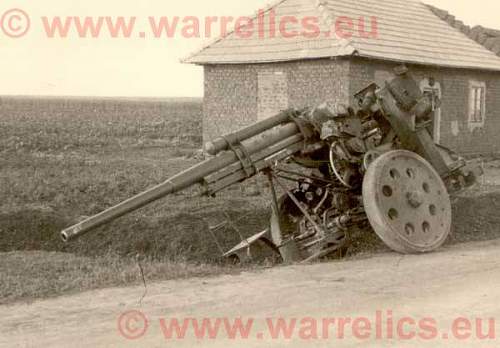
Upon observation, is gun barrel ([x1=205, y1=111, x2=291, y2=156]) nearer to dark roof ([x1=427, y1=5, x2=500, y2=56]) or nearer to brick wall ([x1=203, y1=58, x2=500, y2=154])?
brick wall ([x1=203, y1=58, x2=500, y2=154])

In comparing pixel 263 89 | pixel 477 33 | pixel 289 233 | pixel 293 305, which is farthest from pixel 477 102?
pixel 293 305

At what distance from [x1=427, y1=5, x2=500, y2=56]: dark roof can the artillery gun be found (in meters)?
16.4

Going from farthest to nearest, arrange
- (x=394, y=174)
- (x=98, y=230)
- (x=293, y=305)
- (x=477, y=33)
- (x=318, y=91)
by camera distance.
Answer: (x=477, y=33) < (x=318, y=91) < (x=98, y=230) < (x=394, y=174) < (x=293, y=305)

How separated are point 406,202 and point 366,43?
1010cm

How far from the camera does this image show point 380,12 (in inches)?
866

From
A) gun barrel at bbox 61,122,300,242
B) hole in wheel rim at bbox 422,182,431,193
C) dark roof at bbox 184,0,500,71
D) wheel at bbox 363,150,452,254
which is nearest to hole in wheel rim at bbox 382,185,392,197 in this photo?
wheel at bbox 363,150,452,254

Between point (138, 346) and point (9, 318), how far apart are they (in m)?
1.38

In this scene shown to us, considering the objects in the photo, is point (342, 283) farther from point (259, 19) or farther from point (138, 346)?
point (259, 19)

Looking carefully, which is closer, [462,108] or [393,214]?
[393,214]

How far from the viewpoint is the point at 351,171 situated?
31.9 feet

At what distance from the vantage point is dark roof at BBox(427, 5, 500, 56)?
25734mm

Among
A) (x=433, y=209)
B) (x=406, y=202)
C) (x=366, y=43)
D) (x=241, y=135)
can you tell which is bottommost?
(x=433, y=209)

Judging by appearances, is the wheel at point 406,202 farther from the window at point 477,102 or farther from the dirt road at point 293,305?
the window at point 477,102

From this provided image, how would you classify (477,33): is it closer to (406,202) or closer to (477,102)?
(477,102)
